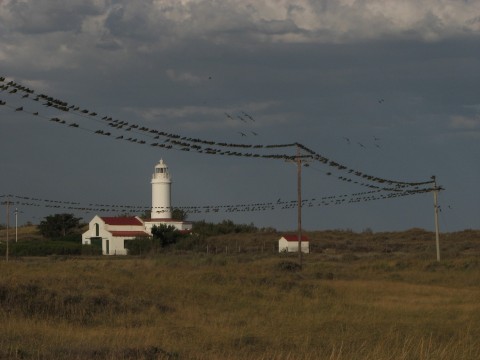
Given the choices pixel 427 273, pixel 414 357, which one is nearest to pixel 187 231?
pixel 427 273

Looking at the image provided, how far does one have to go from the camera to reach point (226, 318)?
19.9 m

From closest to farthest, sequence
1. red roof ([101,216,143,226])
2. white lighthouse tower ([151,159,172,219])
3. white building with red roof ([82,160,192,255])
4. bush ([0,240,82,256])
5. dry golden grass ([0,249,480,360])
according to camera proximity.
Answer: dry golden grass ([0,249,480,360]) → bush ([0,240,82,256]) → white building with red roof ([82,160,192,255]) → red roof ([101,216,143,226]) → white lighthouse tower ([151,159,172,219])

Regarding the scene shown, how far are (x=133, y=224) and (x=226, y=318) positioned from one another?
199 ft

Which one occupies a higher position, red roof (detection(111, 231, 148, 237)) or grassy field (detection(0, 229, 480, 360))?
red roof (detection(111, 231, 148, 237))

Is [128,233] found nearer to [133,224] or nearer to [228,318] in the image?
[133,224]

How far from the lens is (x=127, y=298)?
22.5m

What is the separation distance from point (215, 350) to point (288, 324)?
16.1 ft

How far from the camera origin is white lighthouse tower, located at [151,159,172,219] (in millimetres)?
82375

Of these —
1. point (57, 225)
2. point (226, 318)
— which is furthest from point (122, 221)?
point (226, 318)

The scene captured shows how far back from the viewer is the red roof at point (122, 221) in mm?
78406

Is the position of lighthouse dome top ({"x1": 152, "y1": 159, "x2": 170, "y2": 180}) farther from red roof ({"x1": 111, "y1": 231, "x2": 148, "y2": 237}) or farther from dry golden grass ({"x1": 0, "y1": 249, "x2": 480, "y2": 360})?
dry golden grass ({"x1": 0, "y1": 249, "x2": 480, "y2": 360})

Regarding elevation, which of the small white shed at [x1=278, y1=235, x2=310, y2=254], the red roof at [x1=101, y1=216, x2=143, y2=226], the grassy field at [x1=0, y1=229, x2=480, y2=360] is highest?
the red roof at [x1=101, y1=216, x2=143, y2=226]

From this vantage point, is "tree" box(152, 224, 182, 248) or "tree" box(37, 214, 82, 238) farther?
"tree" box(37, 214, 82, 238)

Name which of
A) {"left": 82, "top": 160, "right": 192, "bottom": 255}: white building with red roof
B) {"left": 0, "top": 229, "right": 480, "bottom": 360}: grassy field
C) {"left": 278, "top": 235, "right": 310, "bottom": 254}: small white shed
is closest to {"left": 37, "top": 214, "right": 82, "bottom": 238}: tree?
{"left": 82, "top": 160, "right": 192, "bottom": 255}: white building with red roof
